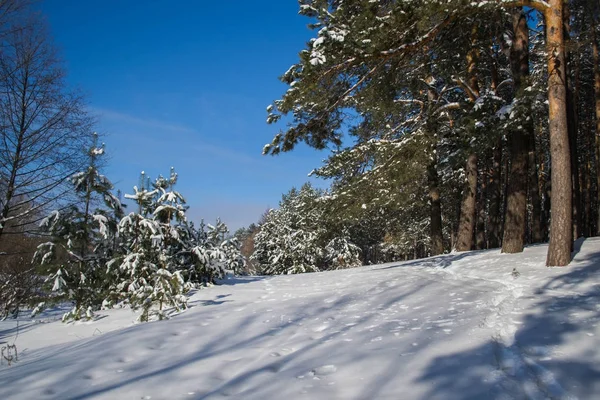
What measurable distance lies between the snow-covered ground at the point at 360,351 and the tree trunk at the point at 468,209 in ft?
19.8

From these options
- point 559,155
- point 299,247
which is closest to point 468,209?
point 559,155

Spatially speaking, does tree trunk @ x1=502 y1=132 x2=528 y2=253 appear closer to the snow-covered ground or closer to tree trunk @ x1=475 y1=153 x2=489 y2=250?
the snow-covered ground

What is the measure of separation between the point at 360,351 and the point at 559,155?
5.99 meters

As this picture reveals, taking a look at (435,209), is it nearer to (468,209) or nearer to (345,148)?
(468,209)

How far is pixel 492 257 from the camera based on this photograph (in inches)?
356

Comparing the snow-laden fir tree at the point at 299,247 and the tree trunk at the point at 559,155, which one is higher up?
the tree trunk at the point at 559,155

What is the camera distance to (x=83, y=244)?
7848 millimetres

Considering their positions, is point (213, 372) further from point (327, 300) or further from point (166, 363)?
point (327, 300)

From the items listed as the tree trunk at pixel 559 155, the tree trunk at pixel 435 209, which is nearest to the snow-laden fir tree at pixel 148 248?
the tree trunk at pixel 559 155

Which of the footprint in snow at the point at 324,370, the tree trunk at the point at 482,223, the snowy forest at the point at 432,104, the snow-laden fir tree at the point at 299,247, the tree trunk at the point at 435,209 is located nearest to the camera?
the footprint in snow at the point at 324,370

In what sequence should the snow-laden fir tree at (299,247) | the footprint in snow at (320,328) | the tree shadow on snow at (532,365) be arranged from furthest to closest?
the snow-laden fir tree at (299,247) → the footprint in snow at (320,328) → the tree shadow on snow at (532,365)

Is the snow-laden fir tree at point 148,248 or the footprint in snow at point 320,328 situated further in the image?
the snow-laden fir tree at point 148,248

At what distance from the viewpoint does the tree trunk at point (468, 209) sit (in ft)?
40.2

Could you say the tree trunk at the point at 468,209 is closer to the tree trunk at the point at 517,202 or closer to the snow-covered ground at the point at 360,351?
the tree trunk at the point at 517,202
